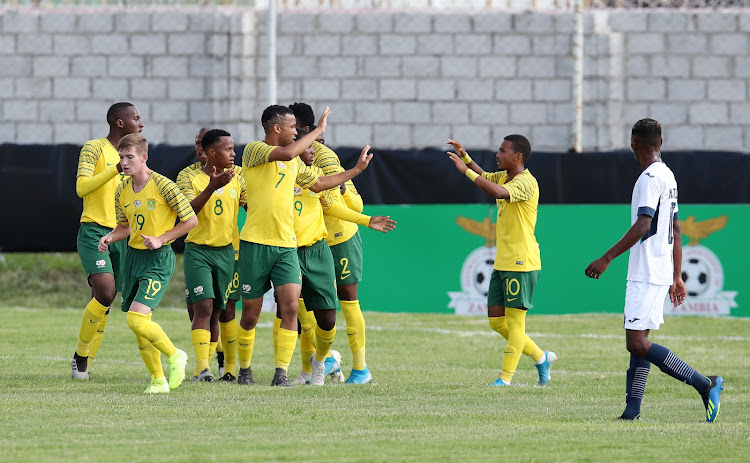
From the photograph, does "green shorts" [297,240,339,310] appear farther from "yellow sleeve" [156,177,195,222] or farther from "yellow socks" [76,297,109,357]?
"yellow socks" [76,297,109,357]

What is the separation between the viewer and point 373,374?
972cm

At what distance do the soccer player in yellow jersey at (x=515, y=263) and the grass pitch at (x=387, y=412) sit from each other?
29 centimetres

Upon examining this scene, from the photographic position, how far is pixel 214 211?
9062 mm

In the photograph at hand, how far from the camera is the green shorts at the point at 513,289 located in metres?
8.91

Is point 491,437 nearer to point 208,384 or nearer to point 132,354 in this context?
point 208,384

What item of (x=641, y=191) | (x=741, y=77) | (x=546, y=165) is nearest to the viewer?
(x=641, y=191)

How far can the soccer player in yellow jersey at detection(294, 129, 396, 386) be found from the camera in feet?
29.2

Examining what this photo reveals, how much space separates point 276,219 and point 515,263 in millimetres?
1844

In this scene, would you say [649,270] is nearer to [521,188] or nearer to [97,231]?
[521,188]

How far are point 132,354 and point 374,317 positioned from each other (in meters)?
4.35

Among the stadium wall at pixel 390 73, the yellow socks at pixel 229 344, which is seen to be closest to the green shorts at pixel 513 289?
the yellow socks at pixel 229 344

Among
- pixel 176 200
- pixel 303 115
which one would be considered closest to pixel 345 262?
pixel 303 115

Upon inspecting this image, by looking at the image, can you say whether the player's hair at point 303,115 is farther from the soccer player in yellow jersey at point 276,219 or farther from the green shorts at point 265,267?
the green shorts at point 265,267

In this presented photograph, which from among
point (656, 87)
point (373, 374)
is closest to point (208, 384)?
point (373, 374)
